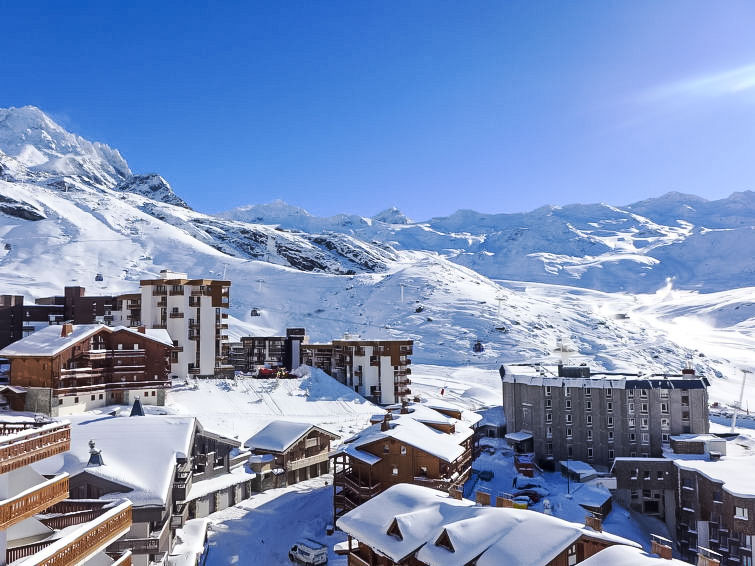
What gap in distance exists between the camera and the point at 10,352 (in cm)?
3959

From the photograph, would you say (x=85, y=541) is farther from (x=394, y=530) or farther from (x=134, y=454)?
(x=134, y=454)

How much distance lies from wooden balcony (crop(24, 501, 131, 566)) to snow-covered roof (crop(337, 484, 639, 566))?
9.53 m

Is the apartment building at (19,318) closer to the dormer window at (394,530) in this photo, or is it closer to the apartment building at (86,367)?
the apartment building at (86,367)

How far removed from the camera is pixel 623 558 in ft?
52.5

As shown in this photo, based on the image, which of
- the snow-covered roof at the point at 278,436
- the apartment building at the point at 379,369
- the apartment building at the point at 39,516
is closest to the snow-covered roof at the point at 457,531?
the apartment building at the point at 39,516

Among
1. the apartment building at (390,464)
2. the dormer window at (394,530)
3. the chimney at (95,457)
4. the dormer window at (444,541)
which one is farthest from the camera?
the apartment building at (390,464)

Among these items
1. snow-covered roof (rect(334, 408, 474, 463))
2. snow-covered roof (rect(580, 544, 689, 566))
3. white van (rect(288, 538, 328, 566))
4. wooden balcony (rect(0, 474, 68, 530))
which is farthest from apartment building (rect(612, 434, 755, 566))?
wooden balcony (rect(0, 474, 68, 530))

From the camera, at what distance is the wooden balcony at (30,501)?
1089 centimetres

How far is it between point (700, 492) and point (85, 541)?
39633 millimetres

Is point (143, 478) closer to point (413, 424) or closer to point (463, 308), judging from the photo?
point (413, 424)

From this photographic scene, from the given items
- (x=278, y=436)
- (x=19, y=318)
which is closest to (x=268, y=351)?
(x=19, y=318)

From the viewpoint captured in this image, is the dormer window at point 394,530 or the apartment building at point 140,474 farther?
the apartment building at point 140,474

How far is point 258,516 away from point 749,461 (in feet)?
114

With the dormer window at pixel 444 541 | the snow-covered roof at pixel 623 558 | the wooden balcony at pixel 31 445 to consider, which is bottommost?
the dormer window at pixel 444 541
